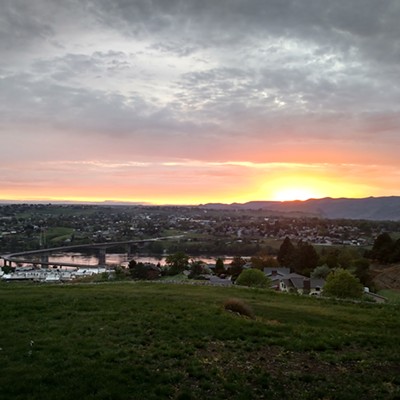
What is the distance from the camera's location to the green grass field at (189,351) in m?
6.84

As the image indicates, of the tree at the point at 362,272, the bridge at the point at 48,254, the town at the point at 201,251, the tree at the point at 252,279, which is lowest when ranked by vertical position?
the bridge at the point at 48,254

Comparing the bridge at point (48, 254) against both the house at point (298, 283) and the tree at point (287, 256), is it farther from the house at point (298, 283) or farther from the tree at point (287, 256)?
the house at point (298, 283)

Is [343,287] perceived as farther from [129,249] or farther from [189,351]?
[129,249]

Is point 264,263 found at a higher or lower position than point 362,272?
lower

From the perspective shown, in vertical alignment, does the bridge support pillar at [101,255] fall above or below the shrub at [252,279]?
below

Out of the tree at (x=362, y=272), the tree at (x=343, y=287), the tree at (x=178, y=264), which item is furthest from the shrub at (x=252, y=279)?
the tree at (x=178, y=264)

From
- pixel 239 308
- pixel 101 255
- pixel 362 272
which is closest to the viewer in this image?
pixel 239 308

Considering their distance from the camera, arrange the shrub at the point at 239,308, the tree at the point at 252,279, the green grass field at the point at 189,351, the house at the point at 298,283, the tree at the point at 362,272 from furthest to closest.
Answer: the tree at the point at 362,272 → the house at the point at 298,283 → the tree at the point at 252,279 → the shrub at the point at 239,308 → the green grass field at the point at 189,351

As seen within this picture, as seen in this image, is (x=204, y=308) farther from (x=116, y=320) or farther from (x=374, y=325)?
(x=374, y=325)

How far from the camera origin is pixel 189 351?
339 inches

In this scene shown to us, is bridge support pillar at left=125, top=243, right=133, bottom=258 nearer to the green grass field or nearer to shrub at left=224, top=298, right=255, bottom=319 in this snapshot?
shrub at left=224, top=298, right=255, bottom=319

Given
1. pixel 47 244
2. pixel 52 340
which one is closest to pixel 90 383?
pixel 52 340

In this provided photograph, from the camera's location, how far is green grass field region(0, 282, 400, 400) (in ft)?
22.4

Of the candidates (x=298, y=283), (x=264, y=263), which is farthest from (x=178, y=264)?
(x=298, y=283)
